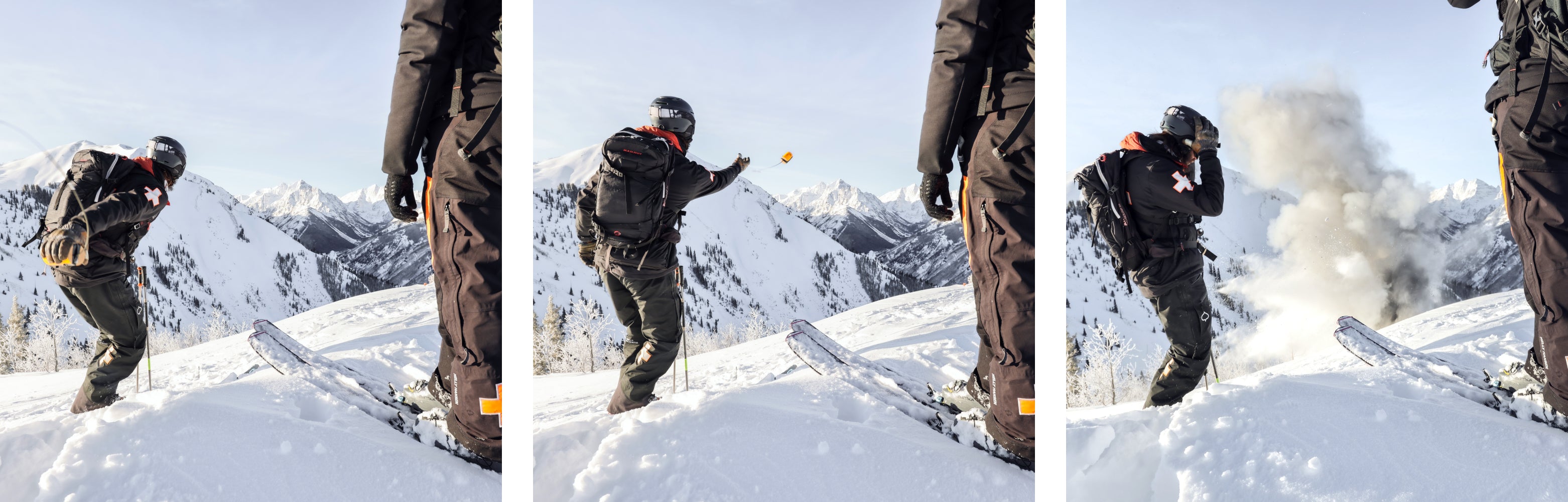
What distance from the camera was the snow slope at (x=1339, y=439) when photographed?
233 cm

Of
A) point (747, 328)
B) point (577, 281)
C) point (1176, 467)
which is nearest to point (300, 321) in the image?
point (577, 281)

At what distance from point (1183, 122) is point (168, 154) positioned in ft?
14.7

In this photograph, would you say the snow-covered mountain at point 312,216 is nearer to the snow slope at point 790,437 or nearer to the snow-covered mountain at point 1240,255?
the snow slope at point 790,437

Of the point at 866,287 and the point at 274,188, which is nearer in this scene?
the point at 866,287

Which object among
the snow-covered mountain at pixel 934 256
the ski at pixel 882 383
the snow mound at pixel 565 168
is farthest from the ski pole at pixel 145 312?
the snow-covered mountain at pixel 934 256

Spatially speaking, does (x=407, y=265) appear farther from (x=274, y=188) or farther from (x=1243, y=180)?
(x=1243, y=180)

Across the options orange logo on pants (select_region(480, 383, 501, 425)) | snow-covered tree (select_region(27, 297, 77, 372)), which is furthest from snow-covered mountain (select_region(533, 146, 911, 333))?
snow-covered tree (select_region(27, 297, 77, 372))

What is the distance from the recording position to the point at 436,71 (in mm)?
2160

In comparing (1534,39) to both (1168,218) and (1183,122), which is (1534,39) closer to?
(1183,122)

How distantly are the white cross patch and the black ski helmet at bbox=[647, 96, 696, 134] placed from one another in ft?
6.73

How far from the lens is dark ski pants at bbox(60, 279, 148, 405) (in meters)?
2.60

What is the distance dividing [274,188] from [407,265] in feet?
3.29

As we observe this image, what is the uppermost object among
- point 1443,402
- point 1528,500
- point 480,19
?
point 480,19

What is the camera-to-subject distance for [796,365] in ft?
8.77
